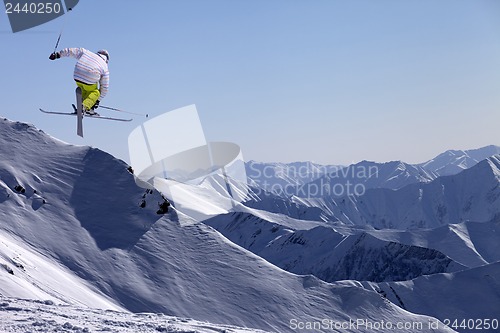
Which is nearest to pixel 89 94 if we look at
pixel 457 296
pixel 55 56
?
pixel 55 56

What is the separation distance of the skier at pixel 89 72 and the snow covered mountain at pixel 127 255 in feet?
153

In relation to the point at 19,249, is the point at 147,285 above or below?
below

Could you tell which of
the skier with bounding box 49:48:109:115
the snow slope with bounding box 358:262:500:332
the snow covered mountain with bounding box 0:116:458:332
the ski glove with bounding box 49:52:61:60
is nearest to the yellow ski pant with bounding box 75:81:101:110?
the skier with bounding box 49:48:109:115

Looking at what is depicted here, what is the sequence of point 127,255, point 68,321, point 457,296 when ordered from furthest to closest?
point 457,296 → point 127,255 → point 68,321

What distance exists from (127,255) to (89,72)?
240ft

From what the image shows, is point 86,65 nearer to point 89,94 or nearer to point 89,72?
point 89,72

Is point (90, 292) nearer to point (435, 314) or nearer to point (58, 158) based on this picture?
point (58, 158)

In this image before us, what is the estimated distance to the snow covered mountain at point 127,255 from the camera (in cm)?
7650

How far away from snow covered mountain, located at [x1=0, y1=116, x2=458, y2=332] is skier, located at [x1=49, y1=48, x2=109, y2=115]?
46605mm

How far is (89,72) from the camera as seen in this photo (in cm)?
1702

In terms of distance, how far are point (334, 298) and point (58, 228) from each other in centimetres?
4483

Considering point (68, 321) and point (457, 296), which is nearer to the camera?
point (68, 321)

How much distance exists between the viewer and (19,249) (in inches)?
2788

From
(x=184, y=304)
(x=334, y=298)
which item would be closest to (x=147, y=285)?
(x=184, y=304)
